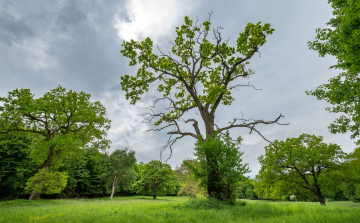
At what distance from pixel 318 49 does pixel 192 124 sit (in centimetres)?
1053

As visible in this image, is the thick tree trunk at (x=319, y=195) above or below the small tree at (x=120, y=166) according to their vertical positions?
below

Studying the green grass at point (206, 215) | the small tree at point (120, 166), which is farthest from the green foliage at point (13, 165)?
the green grass at point (206, 215)

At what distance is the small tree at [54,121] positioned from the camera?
1945 cm

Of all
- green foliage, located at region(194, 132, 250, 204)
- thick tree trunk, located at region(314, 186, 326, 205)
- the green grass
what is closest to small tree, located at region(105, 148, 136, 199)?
the green grass

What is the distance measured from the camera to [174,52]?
49.5 feet

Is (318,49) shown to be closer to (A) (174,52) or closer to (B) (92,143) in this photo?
(A) (174,52)

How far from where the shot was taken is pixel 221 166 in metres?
9.80

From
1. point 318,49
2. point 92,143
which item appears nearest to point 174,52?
point 318,49

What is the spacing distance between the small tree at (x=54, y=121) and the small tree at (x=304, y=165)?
2427 cm

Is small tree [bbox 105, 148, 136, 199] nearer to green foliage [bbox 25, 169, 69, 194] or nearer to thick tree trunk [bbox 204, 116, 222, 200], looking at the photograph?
green foliage [bbox 25, 169, 69, 194]

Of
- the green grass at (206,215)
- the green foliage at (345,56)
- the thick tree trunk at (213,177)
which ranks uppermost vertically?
the green foliage at (345,56)

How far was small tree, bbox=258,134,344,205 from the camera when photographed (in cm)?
1972

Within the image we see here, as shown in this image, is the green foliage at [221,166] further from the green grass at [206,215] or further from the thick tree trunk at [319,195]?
the thick tree trunk at [319,195]

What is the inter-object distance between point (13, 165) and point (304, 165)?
47.2 meters
